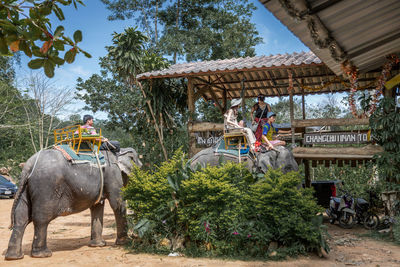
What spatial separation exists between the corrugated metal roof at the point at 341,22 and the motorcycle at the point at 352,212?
4.20 m

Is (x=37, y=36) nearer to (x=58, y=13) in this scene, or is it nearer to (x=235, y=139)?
(x=58, y=13)

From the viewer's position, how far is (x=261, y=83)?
12312mm

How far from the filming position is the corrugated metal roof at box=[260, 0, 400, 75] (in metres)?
3.88

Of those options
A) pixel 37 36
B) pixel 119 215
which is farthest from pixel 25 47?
pixel 119 215

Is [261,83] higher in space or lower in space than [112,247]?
higher

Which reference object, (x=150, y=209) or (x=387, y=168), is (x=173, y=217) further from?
(x=387, y=168)

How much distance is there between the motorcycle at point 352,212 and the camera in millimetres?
8516

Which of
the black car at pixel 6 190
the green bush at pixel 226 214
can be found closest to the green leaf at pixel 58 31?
the green bush at pixel 226 214

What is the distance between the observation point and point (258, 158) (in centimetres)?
700

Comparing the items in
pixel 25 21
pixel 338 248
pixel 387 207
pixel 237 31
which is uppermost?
pixel 237 31

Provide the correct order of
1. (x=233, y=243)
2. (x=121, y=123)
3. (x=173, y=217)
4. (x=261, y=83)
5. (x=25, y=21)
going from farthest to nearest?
(x=121, y=123)
(x=261, y=83)
(x=173, y=217)
(x=233, y=243)
(x=25, y=21)

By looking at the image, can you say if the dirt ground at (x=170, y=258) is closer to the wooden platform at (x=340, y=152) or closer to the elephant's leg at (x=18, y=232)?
the elephant's leg at (x=18, y=232)

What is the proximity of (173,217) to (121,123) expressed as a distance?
590 inches

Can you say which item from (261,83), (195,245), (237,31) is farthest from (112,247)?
(237,31)
